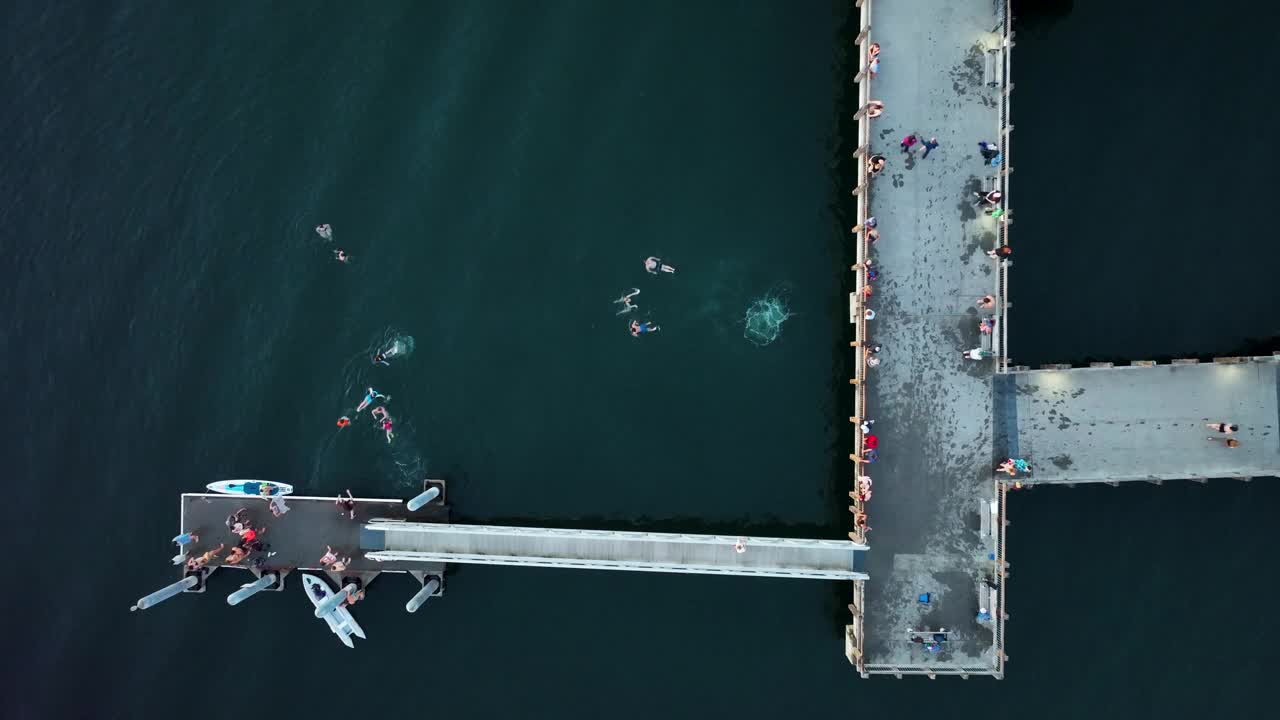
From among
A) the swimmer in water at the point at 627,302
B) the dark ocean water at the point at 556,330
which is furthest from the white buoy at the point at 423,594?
the swimmer in water at the point at 627,302

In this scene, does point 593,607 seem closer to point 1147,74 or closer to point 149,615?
point 149,615

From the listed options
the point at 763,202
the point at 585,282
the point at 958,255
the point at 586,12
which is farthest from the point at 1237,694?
the point at 586,12

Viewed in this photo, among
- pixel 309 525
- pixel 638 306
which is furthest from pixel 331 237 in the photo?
pixel 638 306

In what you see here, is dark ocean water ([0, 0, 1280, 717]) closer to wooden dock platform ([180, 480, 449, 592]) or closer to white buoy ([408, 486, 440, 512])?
white buoy ([408, 486, 440, 512])

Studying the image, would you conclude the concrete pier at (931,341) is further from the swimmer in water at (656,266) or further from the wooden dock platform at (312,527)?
the wooden dock platform at (312,527)

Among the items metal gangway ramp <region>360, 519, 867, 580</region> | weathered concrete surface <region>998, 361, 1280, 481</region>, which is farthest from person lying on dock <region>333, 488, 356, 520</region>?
weathered concrete surface <region>998, 361, 1280, 481</region>

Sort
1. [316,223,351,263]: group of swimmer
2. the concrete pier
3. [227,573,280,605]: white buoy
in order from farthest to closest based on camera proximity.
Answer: [316,223,351,263]: group of swimmer < [227,573,280,605]: white buoy < the concrete pier

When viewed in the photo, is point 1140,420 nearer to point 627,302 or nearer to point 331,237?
point 627,302
